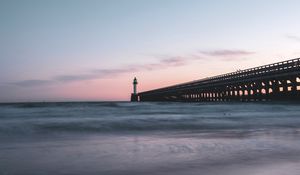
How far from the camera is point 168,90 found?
197 ft

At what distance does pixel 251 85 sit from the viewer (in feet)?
122

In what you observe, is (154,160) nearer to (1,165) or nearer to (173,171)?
(173,171)

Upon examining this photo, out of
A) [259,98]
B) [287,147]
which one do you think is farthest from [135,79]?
[287,147]

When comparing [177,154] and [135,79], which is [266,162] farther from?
[135,79]

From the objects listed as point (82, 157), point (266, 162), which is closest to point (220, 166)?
point (266, 162)

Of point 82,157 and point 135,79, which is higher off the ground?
point 135,79

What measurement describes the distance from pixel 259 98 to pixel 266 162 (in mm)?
30459

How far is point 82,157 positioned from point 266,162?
6.86 ft

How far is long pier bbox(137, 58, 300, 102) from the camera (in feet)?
90.7

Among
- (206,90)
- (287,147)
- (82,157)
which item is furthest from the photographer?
(206,90)

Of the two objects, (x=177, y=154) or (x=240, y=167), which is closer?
(x=240, y=167)

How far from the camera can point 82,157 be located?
14.3 ft

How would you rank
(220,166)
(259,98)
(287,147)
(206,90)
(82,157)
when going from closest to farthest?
(220,166), (82,157), (287,147), (259,98), (206,90)

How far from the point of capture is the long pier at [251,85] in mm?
27641
